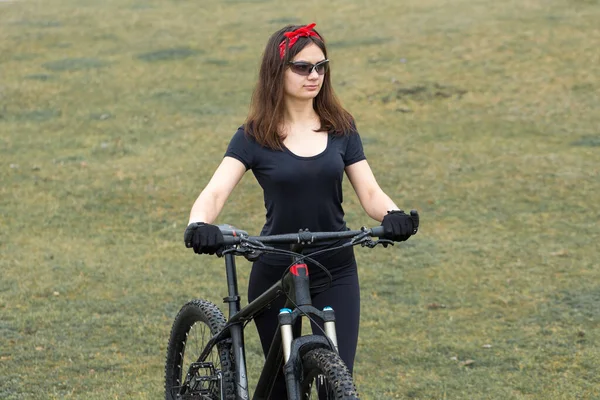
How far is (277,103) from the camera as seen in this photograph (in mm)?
4465

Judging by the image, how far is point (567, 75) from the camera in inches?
638

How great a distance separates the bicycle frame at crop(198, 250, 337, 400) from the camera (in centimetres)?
373

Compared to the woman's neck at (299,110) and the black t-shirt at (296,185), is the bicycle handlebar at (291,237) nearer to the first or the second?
the black t-shirt at (296,185)

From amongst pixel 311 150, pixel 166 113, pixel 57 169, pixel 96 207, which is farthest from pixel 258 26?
pixel 311 150

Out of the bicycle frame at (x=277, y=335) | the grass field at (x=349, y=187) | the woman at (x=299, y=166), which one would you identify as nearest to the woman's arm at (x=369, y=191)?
the woman at (x=299, y=166)

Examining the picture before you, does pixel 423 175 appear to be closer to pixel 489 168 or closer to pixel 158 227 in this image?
pixel 489 168

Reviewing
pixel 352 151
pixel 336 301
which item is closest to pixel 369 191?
pixel 352 151

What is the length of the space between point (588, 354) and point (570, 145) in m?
6.65

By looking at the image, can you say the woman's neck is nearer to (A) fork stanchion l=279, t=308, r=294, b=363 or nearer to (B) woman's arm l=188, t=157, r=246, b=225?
(B) woman's arm l=188, t=157, r=246, b=225

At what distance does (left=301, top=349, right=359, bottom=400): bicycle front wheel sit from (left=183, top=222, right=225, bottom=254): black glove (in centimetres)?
52

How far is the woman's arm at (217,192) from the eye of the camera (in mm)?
4277

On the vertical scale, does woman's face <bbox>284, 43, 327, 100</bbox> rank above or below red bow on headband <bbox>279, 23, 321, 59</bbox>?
below

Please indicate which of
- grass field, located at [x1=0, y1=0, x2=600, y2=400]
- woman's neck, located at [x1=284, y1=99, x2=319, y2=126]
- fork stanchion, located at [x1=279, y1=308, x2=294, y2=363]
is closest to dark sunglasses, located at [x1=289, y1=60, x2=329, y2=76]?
woman's neck, located at [x1=284, y1=99, x2=319, y2=126]

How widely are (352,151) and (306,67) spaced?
43 centimetres
